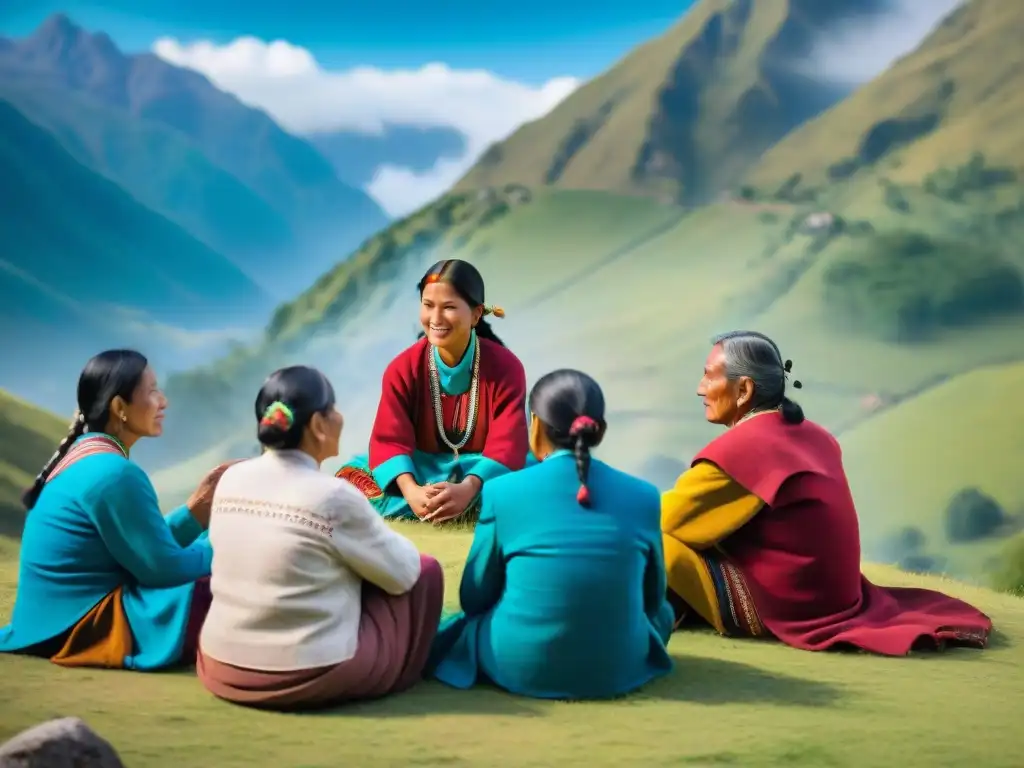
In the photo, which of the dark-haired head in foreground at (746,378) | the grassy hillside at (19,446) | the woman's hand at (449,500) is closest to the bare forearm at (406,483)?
the woman's hand at (449,500)

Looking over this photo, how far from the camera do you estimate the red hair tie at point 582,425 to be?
3.73 metres

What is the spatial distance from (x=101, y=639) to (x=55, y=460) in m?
0.60

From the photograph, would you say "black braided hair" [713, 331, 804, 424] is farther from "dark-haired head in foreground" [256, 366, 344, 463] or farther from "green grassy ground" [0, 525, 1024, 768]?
"dark-haired head in foreground" [256, 366, 344, 463]

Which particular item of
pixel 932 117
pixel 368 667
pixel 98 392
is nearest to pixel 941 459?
pixel 932 117

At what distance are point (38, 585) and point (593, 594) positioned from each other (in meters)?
1.83

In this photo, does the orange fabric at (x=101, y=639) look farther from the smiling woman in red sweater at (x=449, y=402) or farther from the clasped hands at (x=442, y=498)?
the smiling woman in red sweater at (x=449, y=402)

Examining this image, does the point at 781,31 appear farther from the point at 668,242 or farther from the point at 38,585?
the point at 38,585

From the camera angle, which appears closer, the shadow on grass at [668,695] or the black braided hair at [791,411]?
the shadow on grass at [668,695]

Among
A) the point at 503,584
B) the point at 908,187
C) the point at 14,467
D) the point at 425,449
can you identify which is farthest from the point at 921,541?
the point at 503,584

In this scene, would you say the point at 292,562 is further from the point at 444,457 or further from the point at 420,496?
the point at 444,457

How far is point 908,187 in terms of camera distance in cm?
1561

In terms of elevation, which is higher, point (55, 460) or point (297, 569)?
point (55, 460)

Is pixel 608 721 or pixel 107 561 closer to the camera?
pixel 608 721

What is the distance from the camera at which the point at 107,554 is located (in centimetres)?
415
